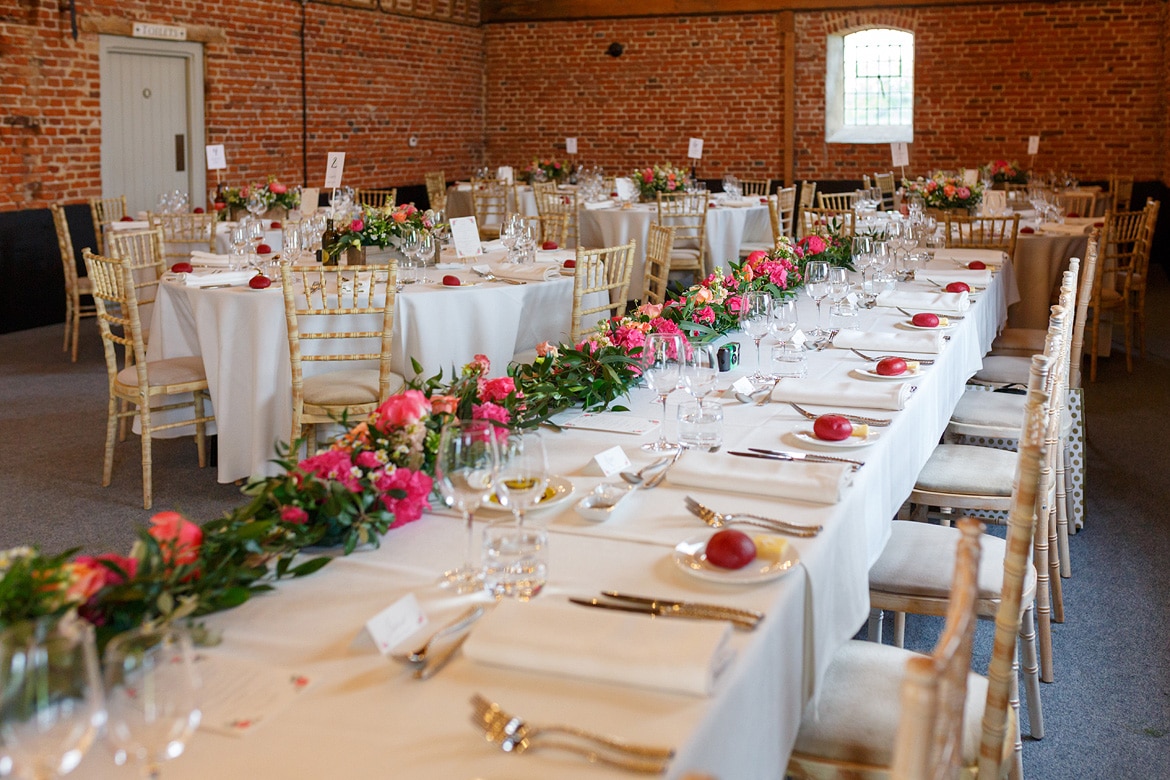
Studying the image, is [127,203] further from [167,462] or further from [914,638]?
[914,638]

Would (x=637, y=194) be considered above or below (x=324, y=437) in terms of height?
above

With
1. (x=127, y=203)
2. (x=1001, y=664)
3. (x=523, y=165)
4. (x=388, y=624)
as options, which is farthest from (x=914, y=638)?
(x=523, y=165)

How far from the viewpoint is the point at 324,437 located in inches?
200

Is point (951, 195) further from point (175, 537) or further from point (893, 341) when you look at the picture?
point (175, 537)

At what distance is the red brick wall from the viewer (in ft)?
28.1

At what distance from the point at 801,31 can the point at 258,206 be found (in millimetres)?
7410

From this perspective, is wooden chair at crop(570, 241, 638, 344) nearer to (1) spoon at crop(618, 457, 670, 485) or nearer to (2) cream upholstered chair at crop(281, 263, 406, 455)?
(2) cream upholstered chair at crop(281, 263, 406, 455)

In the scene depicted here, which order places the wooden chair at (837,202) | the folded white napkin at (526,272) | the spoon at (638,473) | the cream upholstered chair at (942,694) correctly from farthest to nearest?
the wooden chair at (837,202)
the folded white napkin at (526,272)
the spoon at (638,473)
the cream upholstered chair at (942,694)

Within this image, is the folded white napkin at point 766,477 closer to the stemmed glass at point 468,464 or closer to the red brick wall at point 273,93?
the stemmed glass at point 468,464

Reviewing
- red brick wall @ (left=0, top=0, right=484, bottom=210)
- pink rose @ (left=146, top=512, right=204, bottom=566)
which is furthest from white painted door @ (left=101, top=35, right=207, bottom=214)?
pink rose @ (left=146, top=512, right=204, bottom=566)

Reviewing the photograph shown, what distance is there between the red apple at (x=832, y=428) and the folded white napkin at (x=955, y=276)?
8.61ft

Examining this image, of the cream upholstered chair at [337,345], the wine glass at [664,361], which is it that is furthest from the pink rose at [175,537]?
the cream upholstered chair at [337,345]

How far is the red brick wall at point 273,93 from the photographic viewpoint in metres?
8.58

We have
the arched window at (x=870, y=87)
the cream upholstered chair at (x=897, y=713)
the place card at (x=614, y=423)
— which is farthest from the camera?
the arched window at (x=870, y=87)
